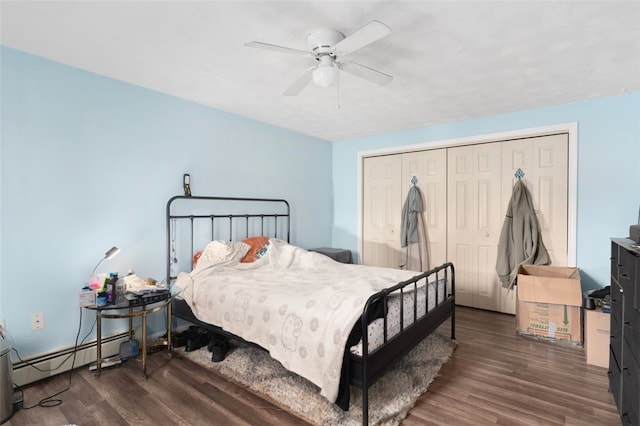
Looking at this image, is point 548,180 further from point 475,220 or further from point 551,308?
point 551,308

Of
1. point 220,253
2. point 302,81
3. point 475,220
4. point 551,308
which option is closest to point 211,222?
point 220,253

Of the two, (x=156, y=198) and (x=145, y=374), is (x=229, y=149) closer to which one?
(x=156, y=198)

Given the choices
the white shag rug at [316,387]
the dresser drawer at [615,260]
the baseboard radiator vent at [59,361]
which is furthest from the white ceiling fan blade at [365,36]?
the baseboard radiator vent at [59,361]

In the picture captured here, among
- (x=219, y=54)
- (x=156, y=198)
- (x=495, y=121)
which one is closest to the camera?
(x=219, y=54)

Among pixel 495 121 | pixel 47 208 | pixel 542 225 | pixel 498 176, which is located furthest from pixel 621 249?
pixel 47 208

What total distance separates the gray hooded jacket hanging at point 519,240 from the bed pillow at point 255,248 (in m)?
2.74

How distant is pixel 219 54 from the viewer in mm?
2385

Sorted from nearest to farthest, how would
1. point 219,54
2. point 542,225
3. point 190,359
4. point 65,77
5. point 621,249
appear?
point 621,249 < point 219,54 < point 65,77 < point 190,359 < point 542,225

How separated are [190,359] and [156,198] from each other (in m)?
1.51

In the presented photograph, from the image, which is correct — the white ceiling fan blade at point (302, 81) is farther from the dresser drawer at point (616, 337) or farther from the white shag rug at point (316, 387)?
the dresser drawer at point (616, 337)

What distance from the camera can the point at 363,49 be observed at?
2311 millimetres

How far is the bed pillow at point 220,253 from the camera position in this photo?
3.23 metres

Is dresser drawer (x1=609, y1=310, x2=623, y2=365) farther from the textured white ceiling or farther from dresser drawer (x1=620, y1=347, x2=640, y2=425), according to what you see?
the textured white ceiling

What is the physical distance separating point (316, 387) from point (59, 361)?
6.59 feet
